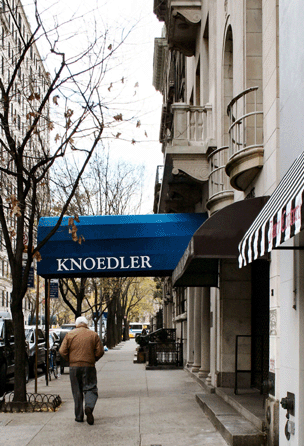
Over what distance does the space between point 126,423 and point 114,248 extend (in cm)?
550

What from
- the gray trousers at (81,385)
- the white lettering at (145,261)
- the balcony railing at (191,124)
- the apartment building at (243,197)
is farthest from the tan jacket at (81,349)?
the balcony railing at (191,124)

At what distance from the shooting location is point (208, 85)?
1672 cm

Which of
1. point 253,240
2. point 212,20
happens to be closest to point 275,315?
point 253,240

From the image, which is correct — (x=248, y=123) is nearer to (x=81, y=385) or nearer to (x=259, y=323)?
(x=259, y=323)

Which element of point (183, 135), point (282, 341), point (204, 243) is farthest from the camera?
point (183, 135)

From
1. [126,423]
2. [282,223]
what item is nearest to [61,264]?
[126,423]

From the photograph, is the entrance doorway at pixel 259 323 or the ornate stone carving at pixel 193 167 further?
the ornate stone carving at pixel 193 167

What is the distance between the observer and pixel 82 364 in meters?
10.5

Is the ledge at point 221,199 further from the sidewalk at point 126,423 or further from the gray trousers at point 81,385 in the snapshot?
the gray trousers at point 81,385

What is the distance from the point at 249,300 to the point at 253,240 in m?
6.63

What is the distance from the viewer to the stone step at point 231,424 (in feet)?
26.3

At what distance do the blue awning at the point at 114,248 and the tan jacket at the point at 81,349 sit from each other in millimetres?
4202

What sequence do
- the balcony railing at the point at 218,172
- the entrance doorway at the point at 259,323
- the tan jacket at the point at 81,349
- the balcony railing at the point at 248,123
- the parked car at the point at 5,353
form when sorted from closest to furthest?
1. the balcony railing at the point at 248,123
2. the tan jacket at the point at 81,349
3. the entrance doorway at the point at 259,323
4. the balcony railing at the point at 218,172
5. the parked car at the point at 5,353

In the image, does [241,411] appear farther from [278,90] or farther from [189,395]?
[278,90]
